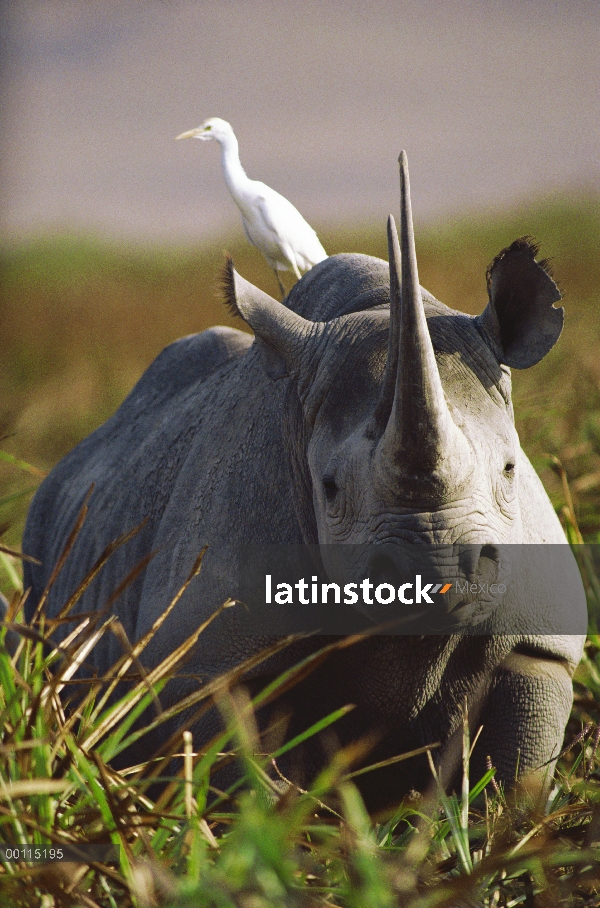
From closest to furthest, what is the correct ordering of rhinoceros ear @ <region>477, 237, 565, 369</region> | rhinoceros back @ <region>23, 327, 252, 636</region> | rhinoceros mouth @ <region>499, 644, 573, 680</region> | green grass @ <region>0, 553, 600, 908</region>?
green grass @ <region>0, 553, 600, 908</region> < rhinoceros ear @ <region>477, 237, 565, 369</region> < rhinoceros mouth @ <region>499, 644, 573, 680</region> < rhinoceros back @ <region>23, 327, 252, 636</region>

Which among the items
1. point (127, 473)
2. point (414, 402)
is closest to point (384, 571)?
point (414, 402)

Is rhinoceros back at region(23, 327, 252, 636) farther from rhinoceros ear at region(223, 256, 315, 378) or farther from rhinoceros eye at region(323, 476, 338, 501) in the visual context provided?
rhinoceros eye at region(323, 476, 338, 501)

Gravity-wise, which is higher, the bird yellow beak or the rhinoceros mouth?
the bird yellow beak

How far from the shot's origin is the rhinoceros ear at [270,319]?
2.29m

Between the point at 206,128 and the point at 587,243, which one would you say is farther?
the point at 587,243

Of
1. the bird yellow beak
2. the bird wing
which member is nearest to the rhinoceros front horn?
the bird wing


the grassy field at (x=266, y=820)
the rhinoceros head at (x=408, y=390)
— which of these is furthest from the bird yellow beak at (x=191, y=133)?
the rhinoceros head at (x=408, y=390)

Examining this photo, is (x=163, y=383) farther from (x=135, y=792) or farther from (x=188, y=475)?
(x=135, y=792)

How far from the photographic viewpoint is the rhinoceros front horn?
5.92 feet

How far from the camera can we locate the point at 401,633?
6.87 feet

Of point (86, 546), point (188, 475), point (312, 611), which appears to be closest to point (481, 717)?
point (312, 611)

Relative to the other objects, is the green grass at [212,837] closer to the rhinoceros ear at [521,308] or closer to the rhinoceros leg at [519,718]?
the rhinoceros leg at [519,718]

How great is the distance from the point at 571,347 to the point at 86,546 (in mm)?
3863

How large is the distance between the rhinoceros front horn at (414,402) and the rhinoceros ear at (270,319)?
47 cm
